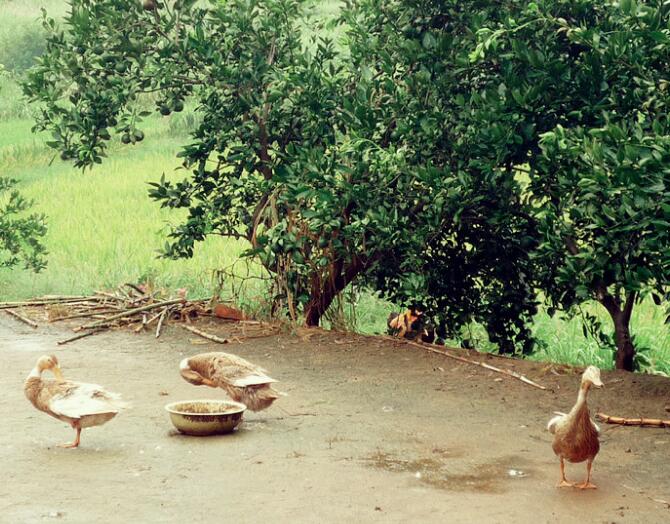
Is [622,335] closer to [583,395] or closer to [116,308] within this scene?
[583,395]

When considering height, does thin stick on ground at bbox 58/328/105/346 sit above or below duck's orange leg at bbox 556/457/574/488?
below

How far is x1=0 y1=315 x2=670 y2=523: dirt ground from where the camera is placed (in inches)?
211

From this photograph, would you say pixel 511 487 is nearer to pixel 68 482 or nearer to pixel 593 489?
pixel 593 489

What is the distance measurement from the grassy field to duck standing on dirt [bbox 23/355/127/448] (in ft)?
14.9

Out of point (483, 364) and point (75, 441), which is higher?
point (483, 364)

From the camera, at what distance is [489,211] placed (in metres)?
8.73

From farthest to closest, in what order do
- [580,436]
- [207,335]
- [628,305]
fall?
1. [207,335]
2. [628,305]
3. [580,436]

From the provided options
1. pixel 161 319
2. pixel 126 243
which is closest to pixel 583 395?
pixel 161 319

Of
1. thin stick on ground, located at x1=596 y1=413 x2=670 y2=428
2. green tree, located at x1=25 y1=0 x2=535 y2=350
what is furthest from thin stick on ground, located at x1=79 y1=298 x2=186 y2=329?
thin stick on ground, located at x1=596 y1=413 x2=670 y2=428

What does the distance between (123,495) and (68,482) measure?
42 centimetres

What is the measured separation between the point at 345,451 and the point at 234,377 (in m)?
1.13

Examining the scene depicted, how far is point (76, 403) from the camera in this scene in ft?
21.4

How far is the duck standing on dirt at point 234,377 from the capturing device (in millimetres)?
7156

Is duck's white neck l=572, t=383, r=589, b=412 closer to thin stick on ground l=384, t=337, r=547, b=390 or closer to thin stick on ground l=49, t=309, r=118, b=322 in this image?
thin stick on ground l=384, t=337, r=547, b=390
